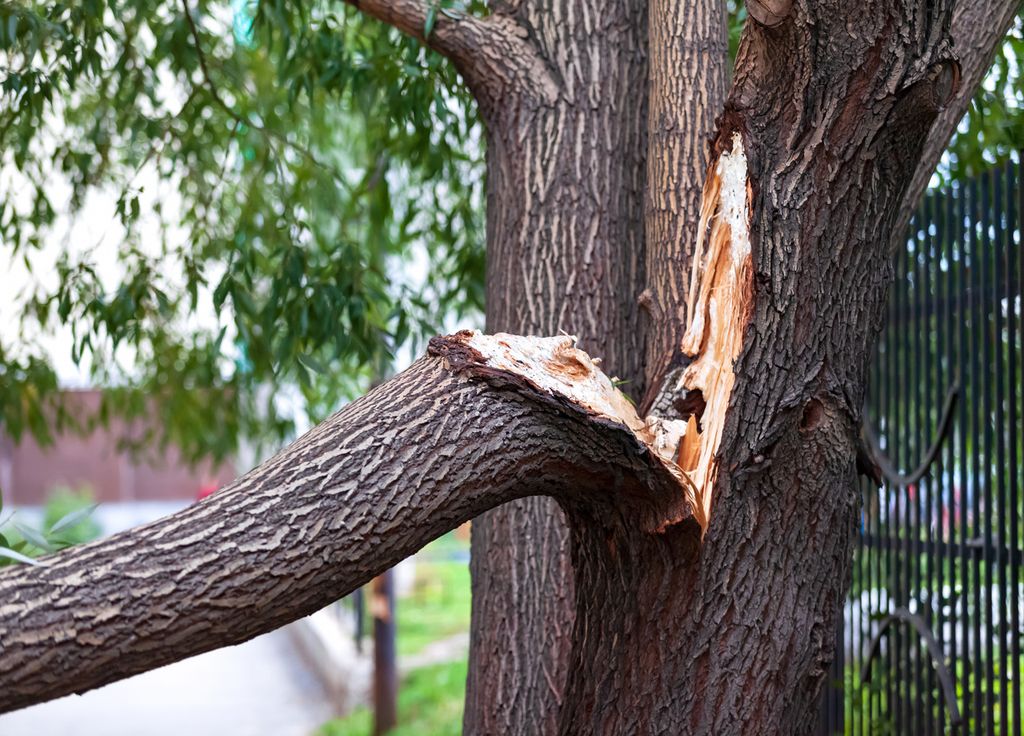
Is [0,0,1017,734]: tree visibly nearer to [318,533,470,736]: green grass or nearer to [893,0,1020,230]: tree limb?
[893,0,1020,230]: tree limb

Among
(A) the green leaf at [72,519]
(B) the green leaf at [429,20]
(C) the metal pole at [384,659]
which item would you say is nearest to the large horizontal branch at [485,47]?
(B) the green leaf at [429,20]

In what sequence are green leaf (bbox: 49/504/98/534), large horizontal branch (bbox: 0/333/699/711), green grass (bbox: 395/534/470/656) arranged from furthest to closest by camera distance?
green grass (bbox: 395/534/470/656), green leaf (bbox: 49/504/98/534), large horizontal branch (bbox: 0/333/699/711)

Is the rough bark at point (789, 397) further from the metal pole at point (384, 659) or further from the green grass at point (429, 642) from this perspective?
the metal pole at point (384, 659)

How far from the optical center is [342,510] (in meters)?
1.90

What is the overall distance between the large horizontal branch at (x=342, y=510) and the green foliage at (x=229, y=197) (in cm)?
125

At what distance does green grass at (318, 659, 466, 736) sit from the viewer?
805cm

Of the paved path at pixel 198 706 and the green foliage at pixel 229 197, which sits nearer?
the green foliage at pixel 229 197

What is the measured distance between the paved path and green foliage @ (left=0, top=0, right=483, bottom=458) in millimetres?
3069

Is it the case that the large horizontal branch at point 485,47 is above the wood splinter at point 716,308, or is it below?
above

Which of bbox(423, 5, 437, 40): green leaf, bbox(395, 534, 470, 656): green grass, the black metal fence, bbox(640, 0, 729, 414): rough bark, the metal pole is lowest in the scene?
bbox(395, 534, 470, 656): green grass

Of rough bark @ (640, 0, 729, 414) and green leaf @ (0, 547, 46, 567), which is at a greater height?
rough bark @ (640, 0, 729, 414)

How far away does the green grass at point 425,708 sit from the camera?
26.4ft

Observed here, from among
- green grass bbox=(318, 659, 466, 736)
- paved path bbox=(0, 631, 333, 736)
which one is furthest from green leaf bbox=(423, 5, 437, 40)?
paved path bbox=(0, 631, 333, 736)

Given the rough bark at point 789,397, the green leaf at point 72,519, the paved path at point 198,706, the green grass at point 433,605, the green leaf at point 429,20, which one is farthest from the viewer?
the green grass at point 433,605
